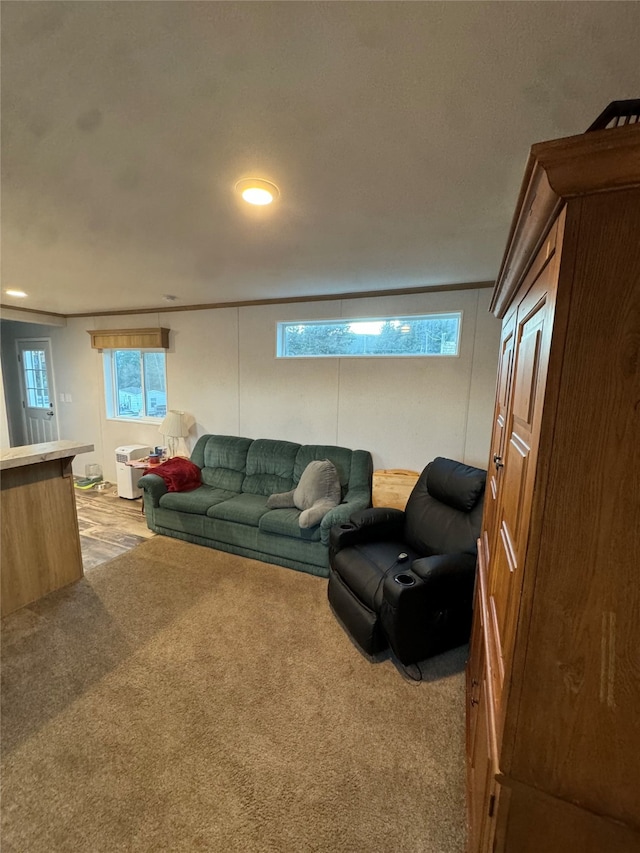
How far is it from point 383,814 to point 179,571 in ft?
6.97

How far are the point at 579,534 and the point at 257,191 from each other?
1701 mm

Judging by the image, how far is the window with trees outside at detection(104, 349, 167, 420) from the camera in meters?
4.66

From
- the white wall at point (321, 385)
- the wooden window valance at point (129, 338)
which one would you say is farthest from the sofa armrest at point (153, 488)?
the wooden window valance at point (129, 338)

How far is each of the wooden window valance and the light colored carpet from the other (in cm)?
302

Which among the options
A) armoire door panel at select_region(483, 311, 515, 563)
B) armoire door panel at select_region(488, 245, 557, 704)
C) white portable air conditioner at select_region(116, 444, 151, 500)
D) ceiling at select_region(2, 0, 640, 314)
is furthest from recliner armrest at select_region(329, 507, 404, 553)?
white portable air conditioner at select_region(116, 444, 151, 500)

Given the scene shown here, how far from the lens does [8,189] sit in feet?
5.18

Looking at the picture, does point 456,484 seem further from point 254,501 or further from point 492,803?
point 254,501

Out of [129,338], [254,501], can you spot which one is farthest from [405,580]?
[129,338]

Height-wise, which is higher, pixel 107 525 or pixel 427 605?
pixel 427 605

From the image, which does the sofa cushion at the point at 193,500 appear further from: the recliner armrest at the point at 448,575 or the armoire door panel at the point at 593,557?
the armoire door panel at the point at 593,557

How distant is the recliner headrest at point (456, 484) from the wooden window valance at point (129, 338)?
362 centimetres

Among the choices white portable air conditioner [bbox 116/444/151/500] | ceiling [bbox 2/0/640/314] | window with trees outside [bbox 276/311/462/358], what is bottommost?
white portable air conditioner [bbox 116/444/151/500]

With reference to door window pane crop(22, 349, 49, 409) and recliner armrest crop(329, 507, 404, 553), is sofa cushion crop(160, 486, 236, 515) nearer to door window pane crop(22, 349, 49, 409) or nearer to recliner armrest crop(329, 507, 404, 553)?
recliner armrest crop(329, 507, 404, 553)

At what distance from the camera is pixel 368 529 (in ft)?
8.02
